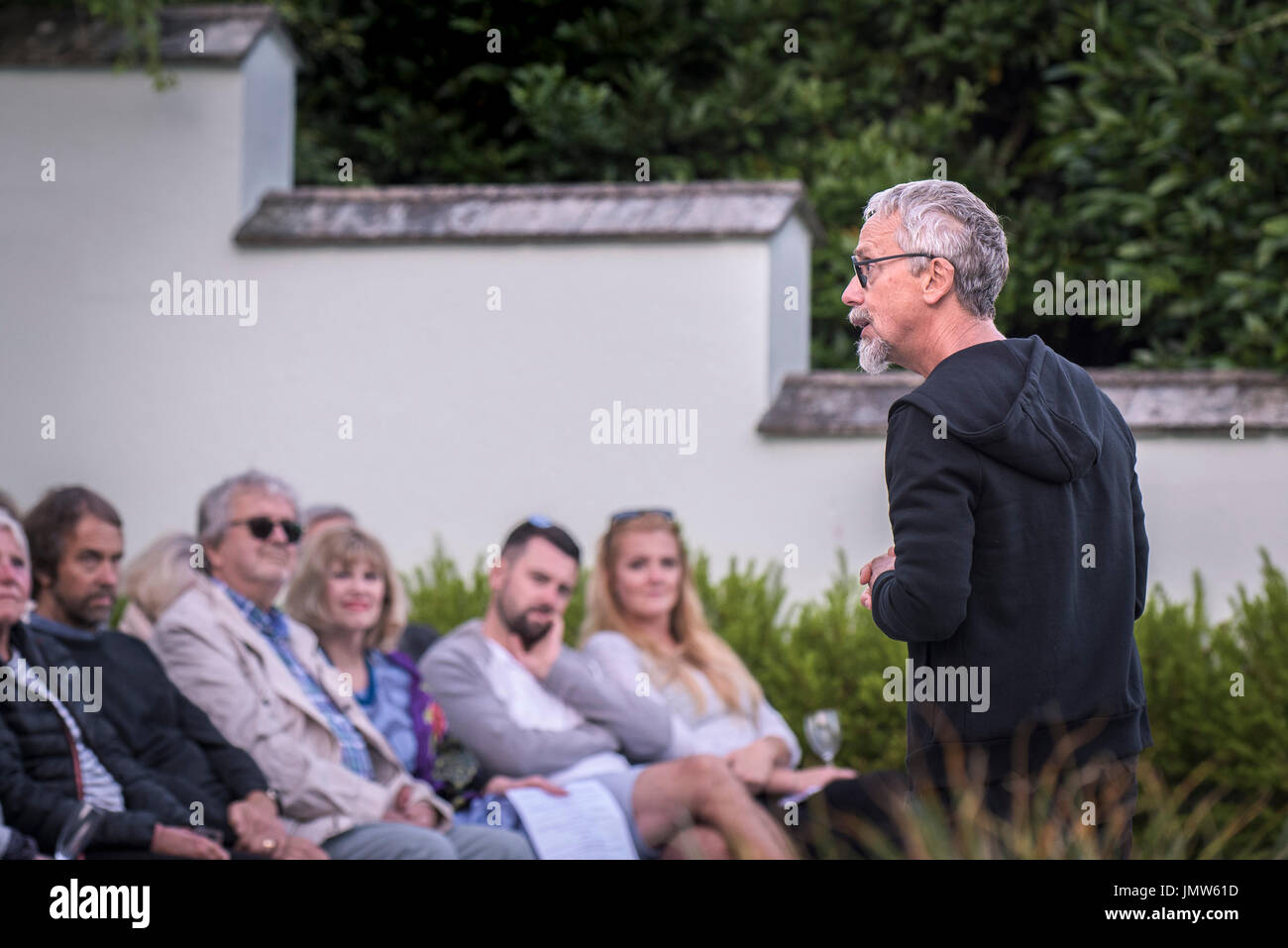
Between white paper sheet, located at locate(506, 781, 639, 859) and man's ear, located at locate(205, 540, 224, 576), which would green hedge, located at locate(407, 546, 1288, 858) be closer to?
white paper sheet, located at locate(506, 781, 639, 859)

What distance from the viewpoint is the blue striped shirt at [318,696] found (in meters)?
5.37

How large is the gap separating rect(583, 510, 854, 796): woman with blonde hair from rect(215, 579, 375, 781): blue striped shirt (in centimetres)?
99

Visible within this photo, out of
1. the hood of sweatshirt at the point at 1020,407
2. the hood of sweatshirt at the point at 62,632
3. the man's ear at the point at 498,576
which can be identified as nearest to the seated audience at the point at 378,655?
the man's ear at the point at 498,576

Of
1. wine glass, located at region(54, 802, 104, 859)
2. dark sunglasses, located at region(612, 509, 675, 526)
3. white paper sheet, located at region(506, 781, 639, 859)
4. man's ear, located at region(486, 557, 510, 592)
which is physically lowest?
white paper sheet, located at region(506, 781, 639, 859)

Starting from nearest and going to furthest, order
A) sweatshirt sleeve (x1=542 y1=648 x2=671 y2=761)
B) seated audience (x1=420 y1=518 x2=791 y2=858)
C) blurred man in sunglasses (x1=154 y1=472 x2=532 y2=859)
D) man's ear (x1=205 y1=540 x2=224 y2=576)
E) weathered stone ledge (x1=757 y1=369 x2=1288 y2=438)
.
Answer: blurred man in sunglasses (x1=154 y1=472 x2=532 y2=859) → seated audience (x1=420 y1=518 x2=791 y2=858) → man's ear (x1=205 y1=540 x2=224 y2=576) → sweatshirt sleeve (x1=542 y1=648 x2=671 y2=761) → weathered stone ledge (x1=757 y1=369 x2=1288 y2=438)

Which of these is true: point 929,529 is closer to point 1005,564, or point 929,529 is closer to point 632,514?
point 1005,564

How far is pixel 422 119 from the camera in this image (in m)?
9.48

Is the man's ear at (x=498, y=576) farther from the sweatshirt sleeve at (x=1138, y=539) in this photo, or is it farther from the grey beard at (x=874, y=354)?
the sweatshirt sleeve at (x=1138, y=539)

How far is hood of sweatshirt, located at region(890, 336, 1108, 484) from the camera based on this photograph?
2396 mm

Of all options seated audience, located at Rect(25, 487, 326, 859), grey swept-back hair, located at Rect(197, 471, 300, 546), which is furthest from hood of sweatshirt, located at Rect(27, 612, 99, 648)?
grey swept-back hair, located at Rect(197, 471, 300, 546)

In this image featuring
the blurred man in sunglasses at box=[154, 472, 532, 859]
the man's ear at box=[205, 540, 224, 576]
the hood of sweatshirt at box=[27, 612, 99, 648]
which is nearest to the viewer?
the hood of sweatshirt at box=[27, 612, 99, 648]

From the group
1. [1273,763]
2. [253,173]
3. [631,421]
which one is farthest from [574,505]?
[1273,763]

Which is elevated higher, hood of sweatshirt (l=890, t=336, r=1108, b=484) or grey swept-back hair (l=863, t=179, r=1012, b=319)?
grey swept-back hair (l=863, t=179, r=1012, b=319)

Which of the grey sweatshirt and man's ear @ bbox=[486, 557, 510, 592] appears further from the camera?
man's ear @ bbox=[486, 557, 510, 592]
